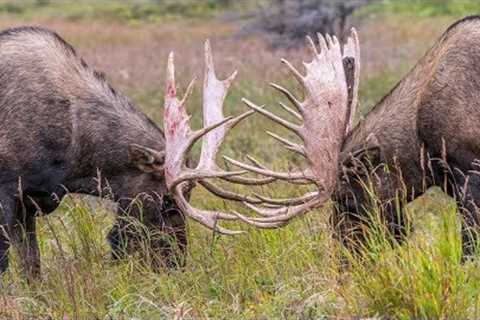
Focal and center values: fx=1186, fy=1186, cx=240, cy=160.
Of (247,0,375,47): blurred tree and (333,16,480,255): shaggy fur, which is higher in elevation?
(333,16,480,255): shaggy fur

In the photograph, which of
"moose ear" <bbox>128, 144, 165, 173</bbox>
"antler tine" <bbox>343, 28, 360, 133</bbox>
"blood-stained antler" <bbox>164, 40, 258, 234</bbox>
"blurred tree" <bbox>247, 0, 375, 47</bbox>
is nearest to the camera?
"blood-stained antler" <bbox>164, 40, 258, 234</bbox>

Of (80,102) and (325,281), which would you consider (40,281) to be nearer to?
(80,102)

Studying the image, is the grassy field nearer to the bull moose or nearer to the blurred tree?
the bull moose

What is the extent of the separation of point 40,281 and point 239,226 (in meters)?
1.37

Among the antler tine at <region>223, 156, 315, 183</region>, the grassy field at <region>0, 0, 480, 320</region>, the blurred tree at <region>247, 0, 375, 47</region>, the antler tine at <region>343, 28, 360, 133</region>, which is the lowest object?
the blurred tree at <region>247, 0, 375, 47</region>

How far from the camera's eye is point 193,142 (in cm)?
735

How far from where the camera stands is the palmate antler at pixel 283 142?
289 inches

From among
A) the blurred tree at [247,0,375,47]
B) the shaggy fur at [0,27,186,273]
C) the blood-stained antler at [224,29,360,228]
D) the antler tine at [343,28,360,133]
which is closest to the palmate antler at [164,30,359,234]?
the blood-stained antler at [224,29,360,228]

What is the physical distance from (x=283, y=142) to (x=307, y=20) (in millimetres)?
11733

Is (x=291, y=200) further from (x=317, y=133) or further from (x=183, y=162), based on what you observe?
(x=183, y=162)

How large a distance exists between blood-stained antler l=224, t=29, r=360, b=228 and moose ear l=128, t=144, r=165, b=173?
0.54 meters

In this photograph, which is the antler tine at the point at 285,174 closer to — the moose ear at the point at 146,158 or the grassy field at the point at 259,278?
the grassy field at the point at 259,278

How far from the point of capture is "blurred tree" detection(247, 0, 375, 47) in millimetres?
18812

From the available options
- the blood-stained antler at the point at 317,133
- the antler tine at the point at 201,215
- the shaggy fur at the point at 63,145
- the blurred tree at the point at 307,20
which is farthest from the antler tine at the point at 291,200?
the blurred tree at the point at 307,20
